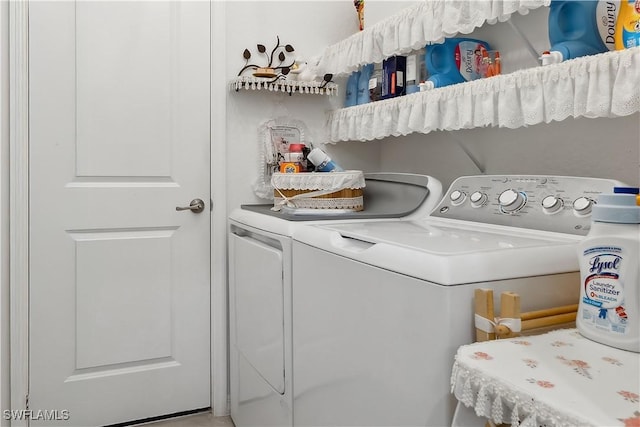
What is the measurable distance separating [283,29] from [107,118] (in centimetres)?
94

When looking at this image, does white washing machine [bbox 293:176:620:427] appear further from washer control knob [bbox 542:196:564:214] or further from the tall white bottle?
the tall white bottle

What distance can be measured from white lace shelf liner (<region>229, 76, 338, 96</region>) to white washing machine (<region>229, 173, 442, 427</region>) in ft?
1.63

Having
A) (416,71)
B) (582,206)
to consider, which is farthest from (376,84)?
(582,206)

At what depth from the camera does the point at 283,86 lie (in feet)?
7.56

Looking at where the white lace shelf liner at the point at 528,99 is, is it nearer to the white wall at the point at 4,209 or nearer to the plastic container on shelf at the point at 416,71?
the plastic container on shelf at the point at 416,71

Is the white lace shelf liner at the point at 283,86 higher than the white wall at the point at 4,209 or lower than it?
higher

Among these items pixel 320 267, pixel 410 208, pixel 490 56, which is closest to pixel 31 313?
pixel 320 267

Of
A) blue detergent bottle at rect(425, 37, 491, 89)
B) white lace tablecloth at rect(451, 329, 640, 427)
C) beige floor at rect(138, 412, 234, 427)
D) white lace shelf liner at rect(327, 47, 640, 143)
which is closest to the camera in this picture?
white lace tablecloth at rect(451, 329, 640, 427)

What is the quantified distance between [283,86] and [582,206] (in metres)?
1.47

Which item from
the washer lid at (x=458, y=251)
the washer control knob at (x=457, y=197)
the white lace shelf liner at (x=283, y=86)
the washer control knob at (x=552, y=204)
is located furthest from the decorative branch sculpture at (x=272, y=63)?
the washer control knob at (x=552, y=204)

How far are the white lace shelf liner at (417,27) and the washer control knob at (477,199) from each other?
497mm

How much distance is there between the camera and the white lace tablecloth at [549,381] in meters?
0.65

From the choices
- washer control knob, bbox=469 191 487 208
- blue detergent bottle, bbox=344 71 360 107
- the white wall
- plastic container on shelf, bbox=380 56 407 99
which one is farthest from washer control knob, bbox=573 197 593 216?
the white wall

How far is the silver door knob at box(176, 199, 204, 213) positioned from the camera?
231cm
